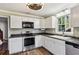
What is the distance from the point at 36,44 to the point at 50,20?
1.27 m

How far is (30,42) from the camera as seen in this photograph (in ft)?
12.4

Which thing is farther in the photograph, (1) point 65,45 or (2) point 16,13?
(2) point 16,13

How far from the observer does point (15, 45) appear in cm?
318

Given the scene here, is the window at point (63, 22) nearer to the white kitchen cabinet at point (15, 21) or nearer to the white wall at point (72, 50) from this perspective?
the white wall at point (72, 50)

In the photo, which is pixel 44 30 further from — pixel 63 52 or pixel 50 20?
pixel 63 52

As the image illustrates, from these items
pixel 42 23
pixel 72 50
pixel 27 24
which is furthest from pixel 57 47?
pixel 42 23

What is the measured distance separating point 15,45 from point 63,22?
88.3 inches

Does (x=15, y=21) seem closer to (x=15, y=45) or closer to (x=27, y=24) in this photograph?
(x=27, y=24)

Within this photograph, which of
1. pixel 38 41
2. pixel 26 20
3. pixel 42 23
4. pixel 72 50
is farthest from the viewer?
pixel 42 23

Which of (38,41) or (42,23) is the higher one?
(42,23)

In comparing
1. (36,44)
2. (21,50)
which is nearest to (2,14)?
(21,50)

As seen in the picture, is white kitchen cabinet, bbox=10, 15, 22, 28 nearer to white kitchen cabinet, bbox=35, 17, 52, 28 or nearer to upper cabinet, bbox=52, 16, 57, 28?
white kitchen cabinet, bbox=35, 17, 52, 28

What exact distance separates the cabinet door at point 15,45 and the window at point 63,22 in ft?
6.15

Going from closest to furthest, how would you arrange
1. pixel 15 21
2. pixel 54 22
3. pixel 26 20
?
1. pixel 15 21
2. pixel 26 20
3. pixel 54 22
